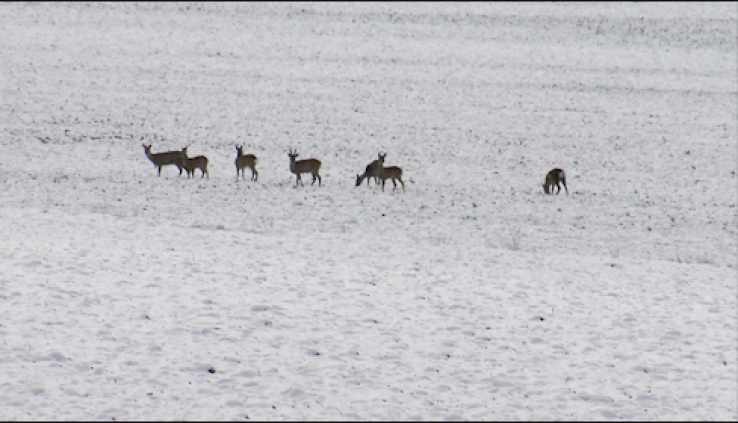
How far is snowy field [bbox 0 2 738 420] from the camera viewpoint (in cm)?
999

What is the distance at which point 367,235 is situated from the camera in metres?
17.3

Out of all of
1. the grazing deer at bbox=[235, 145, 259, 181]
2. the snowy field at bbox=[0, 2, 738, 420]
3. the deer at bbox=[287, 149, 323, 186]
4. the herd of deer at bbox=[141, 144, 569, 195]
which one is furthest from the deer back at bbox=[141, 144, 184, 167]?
the deer at bbox=[287, 149, 323, 186]

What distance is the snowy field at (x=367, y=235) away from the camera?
32.8 ft

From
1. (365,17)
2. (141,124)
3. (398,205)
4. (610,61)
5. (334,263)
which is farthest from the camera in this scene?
(365,17)

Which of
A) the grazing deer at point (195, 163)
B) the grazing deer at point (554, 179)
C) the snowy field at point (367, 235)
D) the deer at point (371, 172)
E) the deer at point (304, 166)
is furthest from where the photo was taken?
the grazing deer at point (195, 163)

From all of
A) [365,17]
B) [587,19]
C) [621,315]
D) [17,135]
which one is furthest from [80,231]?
[587,19]

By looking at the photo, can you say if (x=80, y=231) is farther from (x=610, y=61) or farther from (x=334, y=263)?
(x=610, y=61)

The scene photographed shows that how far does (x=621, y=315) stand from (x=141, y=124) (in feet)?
71.7

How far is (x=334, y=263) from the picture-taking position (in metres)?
14.9

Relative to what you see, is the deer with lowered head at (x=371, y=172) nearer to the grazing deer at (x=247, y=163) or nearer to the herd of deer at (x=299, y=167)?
the herd of deer at (x=299, y=167)

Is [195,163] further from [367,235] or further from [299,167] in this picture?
[367,235]

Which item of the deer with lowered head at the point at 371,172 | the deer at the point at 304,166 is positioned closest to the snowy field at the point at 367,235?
the deer with lowered head at the point at 371,172

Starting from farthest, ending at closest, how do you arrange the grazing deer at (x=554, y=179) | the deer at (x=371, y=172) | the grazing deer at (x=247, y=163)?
the grazing deer at (x=247, y=163) < the deer at (x=371, y=172) < the grazing deer at (x=554, y=179)

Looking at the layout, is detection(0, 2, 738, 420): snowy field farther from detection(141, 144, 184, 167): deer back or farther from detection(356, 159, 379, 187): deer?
detection(141, 144, 184, 167): deer back
